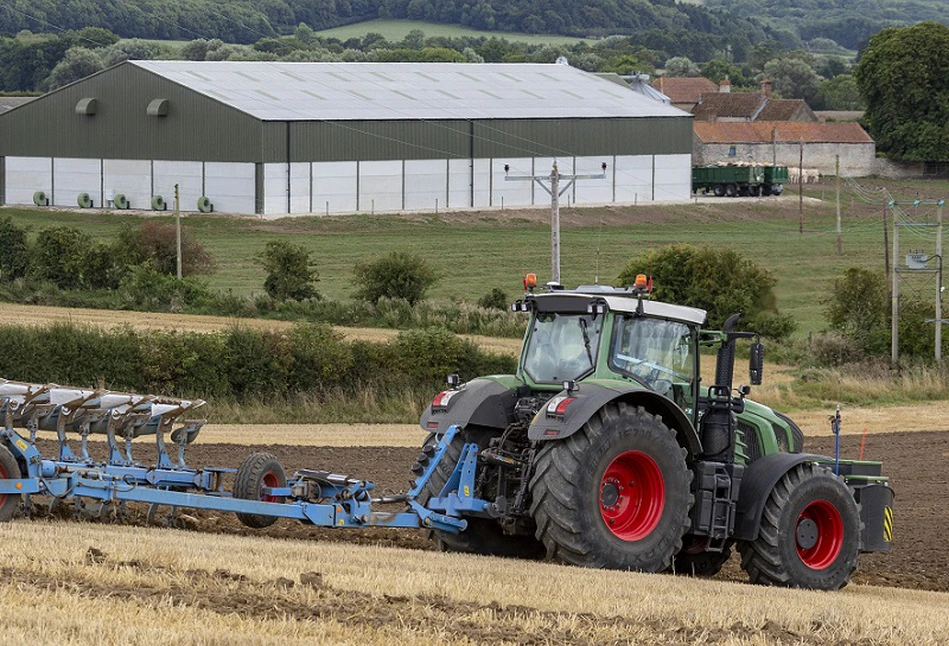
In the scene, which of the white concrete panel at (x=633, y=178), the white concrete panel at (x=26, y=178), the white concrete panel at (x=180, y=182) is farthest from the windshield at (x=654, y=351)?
the white concrete panel at (x=633, y=178)

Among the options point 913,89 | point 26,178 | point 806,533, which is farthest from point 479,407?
point 913,89

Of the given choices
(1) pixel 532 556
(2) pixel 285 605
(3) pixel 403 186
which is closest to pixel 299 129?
(3) pixel 403 186

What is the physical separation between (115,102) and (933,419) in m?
53.7

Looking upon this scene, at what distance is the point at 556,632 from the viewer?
10070 mm

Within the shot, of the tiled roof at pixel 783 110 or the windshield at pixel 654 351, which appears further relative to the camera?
the tiled roof at pixel 783 110

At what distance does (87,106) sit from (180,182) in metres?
7.09

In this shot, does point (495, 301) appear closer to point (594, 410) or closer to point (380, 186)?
point (380, 186)

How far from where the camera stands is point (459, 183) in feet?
265

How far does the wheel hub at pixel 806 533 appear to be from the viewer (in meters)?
14.7

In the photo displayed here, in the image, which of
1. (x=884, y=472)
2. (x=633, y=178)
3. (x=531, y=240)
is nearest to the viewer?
(x=884, y=472)

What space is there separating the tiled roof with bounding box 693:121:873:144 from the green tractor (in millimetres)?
102144

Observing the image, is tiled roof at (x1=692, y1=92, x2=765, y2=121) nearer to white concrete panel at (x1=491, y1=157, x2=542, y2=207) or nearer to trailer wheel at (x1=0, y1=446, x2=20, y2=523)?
white concrete panel at (x1=491, y1=157, x2=542, y2=207)

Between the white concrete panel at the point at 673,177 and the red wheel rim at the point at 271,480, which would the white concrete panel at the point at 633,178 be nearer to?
the white concrete panel at the point at 673,177

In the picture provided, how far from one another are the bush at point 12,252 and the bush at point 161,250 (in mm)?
3015
